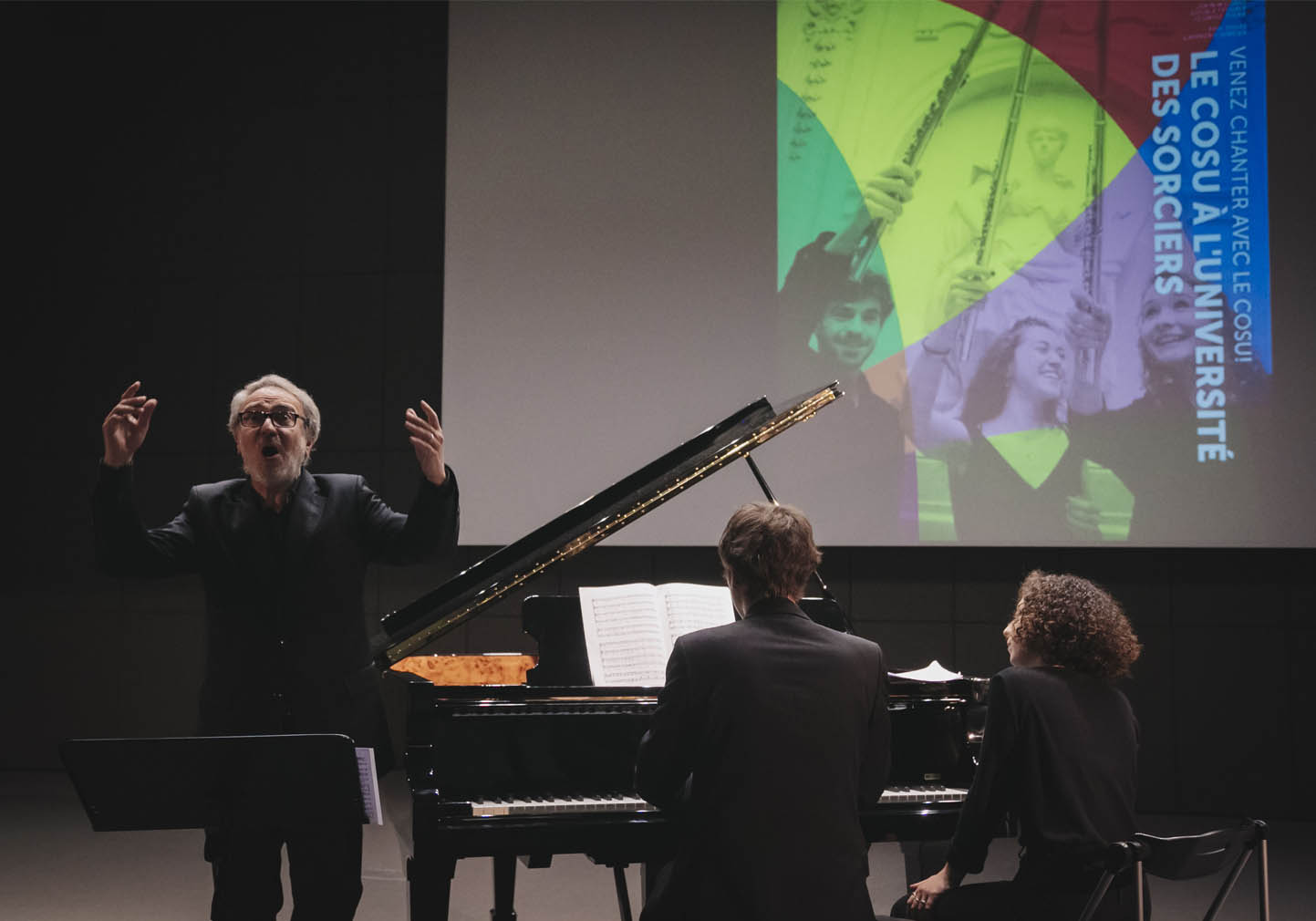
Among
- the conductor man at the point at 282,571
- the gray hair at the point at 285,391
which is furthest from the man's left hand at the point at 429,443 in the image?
the gray hair at the point at 285,391

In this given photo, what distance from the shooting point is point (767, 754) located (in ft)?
6.39

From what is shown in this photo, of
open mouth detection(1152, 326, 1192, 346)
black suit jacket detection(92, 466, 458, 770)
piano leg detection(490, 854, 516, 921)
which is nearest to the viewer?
black suit jacket detection(92, 466, 458, 770)

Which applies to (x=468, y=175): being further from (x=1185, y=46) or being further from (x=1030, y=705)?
(x=1030, y=705)

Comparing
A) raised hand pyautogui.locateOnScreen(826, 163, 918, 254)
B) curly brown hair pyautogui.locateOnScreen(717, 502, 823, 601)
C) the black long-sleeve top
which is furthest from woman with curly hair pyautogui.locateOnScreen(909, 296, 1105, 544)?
curly brown hair pyautogui.locateOnScreen(717, 502, 823, 601)

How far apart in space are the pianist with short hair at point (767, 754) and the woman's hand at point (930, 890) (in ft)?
1.65

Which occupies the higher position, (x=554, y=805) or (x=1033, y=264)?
(x=1033, y=264)

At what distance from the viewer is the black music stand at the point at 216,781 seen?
187 cm

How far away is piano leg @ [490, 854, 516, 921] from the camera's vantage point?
3.01 metres

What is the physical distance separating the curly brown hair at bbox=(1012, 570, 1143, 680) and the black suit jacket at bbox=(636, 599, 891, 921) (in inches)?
22.2

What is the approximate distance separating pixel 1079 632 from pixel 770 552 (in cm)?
77

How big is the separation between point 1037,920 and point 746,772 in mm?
815

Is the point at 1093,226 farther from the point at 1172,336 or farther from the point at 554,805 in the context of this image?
the point at 554,805

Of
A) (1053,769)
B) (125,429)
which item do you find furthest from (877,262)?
(125,429)

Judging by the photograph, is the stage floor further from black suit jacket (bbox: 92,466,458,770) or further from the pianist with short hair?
the pianist with short hair
